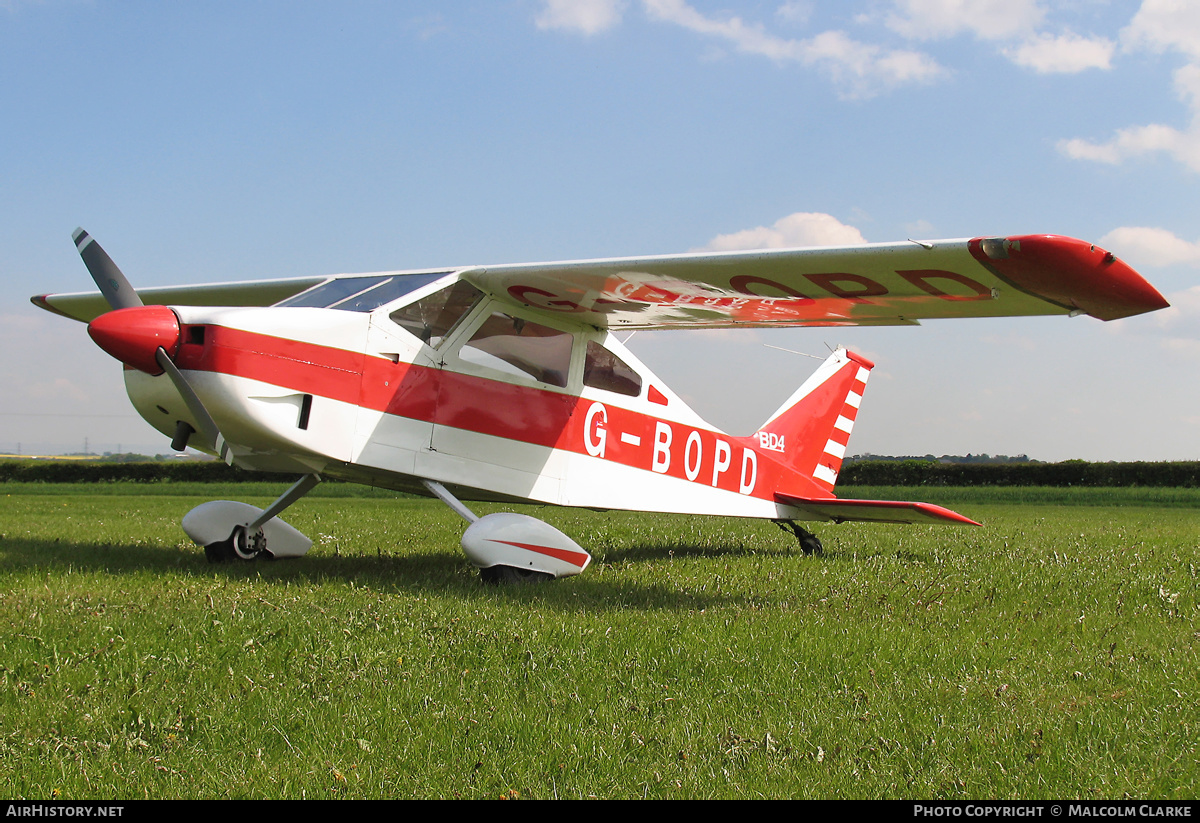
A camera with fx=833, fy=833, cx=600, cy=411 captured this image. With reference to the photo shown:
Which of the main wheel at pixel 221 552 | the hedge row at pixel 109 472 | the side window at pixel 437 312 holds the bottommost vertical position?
the hedge row at pixel 109 472

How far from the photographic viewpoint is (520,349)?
743 cm

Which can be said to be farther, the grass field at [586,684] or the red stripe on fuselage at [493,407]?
the red stripe on fuselage at [493,407]

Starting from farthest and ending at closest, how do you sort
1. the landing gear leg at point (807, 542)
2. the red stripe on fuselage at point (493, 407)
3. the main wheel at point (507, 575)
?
1. the landing gear leg at point (807, 542)
2. the main wheel at point (507, 575)
3. the red stripe on fuselage at point (493, 407)

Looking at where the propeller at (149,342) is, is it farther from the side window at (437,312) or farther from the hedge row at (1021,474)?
the hedge row at (1021,474)

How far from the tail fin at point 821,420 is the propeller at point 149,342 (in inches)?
238

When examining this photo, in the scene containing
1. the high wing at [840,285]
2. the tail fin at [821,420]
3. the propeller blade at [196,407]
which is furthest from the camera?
the tail fin at [821,420]

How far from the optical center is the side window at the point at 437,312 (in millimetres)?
6754

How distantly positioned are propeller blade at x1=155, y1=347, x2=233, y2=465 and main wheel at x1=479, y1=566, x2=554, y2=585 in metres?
2.12

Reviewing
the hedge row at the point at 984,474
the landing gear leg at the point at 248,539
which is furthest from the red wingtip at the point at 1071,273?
the hedge row at the point at 984,474

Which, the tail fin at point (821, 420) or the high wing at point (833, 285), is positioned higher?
the high wing at point (833, 285)

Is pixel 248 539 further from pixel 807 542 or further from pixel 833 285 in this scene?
pixel 807 542

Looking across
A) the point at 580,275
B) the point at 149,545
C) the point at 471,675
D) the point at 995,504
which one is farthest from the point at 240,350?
the point at 995,504

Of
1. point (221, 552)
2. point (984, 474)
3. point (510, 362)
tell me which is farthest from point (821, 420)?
point (984, 474)

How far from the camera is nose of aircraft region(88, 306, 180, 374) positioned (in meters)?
5.43
